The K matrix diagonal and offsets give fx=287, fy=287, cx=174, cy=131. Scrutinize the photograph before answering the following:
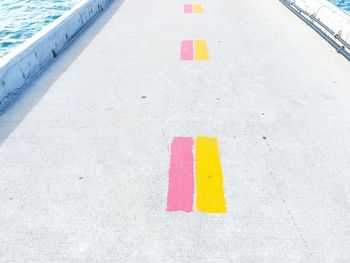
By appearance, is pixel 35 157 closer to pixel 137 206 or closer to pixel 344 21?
pixel 137 206

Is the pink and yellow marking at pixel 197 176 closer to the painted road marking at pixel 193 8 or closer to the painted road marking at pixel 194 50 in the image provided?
the painted road marking at pixel 194 50

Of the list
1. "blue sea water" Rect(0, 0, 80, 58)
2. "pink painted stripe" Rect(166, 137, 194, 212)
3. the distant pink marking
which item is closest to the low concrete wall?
"pink painted stripe" Rect(166, 137, 194, 212)

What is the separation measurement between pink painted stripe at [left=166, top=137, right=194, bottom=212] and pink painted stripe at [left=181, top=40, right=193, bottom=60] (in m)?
3.60

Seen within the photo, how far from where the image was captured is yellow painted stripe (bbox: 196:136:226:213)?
12.5 ft

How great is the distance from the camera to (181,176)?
14.0 feet

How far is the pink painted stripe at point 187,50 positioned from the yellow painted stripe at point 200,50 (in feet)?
0.44

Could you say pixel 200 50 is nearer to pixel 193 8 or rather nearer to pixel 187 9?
pixel 187 9

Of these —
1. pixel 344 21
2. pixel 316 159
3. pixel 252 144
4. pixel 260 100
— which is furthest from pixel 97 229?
pixel 344 21

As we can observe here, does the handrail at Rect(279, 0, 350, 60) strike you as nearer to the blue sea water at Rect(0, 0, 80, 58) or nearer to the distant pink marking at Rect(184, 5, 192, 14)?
the distant pink marking at Rect(184, 5, 192, 14)

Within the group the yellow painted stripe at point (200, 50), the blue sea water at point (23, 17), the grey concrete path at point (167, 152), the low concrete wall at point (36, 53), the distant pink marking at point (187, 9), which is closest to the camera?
the grey concrete path at point (167, 152)

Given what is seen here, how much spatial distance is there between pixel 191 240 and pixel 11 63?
207 inches

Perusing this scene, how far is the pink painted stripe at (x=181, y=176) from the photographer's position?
3.84 metres

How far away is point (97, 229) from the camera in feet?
11.6

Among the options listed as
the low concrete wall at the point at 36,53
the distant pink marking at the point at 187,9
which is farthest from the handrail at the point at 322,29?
the low concrete wall at the point at 36,53
